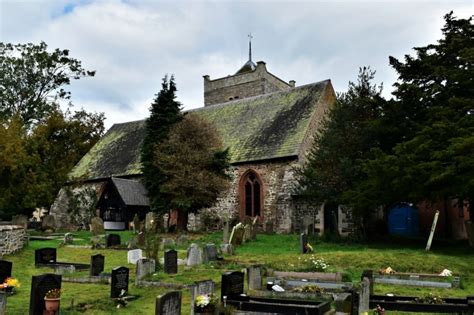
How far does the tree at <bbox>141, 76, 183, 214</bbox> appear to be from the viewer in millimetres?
27484

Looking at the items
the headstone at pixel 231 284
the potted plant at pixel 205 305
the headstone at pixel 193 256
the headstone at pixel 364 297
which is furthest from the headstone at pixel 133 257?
the headstone at pixel 364 297

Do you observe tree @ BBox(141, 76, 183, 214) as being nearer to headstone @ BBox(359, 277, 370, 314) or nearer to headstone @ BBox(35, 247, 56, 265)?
headstone @ BBox(35, 247, 56, 265)

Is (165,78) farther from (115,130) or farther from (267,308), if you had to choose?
(267,308)

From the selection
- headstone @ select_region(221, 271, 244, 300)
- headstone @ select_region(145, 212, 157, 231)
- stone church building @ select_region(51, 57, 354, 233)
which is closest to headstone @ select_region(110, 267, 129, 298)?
headstone @ select_region(221, 271, 244, 300)

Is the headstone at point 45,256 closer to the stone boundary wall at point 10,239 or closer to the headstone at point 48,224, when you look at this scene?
the stone boundary wall at point 10,239

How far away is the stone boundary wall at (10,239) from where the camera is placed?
55.3 feet

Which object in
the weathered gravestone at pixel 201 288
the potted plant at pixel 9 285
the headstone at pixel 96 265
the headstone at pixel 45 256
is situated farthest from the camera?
the headstone at pixel 45 256

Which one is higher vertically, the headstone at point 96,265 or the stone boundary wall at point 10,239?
the stone boundary wall at point 10,239

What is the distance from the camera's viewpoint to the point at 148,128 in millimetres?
29125

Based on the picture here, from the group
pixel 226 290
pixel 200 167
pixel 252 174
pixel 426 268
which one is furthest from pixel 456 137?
pixel 252 174

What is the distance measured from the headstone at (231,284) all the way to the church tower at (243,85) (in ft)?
114

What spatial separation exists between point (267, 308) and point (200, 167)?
1761 cm

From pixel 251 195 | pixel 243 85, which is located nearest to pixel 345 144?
pixel 251 195

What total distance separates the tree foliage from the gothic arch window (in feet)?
11.5
